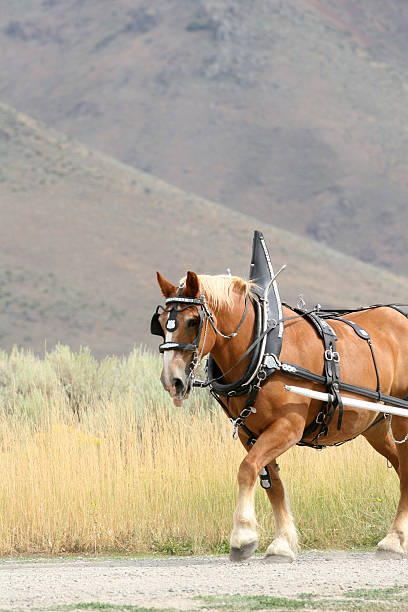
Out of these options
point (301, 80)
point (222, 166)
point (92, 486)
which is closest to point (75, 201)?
point (222, 166)

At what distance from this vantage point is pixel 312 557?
789cm

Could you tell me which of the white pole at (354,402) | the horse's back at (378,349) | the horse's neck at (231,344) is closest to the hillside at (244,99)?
the horse's back at (378,349)

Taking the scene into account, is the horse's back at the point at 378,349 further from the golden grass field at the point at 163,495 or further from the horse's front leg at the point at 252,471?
the golden grass field at the point at 163,495

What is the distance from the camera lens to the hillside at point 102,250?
6216 cm

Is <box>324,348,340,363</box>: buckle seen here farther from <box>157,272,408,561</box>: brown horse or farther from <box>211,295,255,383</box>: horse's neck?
<box>211,295,255,383</box>: horse's neck

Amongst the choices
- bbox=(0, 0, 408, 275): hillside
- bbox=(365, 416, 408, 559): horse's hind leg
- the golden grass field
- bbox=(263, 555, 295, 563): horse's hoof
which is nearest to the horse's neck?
bbox=(263, 555, 295, 563): horse's hoof

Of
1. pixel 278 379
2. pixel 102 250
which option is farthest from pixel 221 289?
pixel 102 250

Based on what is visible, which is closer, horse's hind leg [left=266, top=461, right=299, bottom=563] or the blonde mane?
the blonde mane

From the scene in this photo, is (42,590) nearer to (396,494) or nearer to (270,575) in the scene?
(270,575)

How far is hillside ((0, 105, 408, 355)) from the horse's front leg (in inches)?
1957

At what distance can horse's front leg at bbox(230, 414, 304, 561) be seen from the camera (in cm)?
644

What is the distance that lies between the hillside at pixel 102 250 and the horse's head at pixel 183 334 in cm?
4974

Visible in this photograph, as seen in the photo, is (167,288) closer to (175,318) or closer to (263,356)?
(175,318)

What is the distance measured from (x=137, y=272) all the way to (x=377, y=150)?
48.6 m
